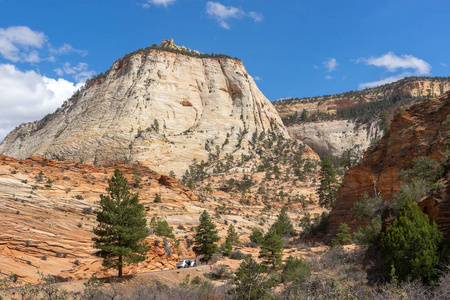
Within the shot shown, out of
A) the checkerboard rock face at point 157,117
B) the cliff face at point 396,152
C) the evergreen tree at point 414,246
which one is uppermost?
the checkerboard rock face at point 157,117

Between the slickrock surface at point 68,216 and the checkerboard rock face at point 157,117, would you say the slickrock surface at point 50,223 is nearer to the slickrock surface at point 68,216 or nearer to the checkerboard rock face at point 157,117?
the slickrock surface at point 68,216

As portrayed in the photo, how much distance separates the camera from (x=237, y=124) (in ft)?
318

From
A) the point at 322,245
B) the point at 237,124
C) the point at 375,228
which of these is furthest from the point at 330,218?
the point at 237,124

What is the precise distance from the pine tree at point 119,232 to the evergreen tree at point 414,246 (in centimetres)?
1485

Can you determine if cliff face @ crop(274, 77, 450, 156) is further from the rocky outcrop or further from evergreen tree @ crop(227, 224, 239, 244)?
evergreen tree @ crop(227, 224, 239, 244)

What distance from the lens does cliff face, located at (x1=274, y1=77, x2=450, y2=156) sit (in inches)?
4688

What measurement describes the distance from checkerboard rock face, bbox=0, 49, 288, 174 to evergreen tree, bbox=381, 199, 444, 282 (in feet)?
210

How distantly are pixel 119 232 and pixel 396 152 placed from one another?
85.6 ft

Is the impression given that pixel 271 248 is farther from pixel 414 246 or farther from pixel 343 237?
pixel 414 246

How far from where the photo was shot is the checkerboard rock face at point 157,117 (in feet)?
270

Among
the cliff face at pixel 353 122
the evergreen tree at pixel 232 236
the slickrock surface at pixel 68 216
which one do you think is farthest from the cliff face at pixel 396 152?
the cliff face at pixel 353 122

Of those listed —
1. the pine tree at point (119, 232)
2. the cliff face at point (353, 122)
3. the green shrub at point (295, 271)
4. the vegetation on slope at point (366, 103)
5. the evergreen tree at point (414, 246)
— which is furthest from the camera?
the vegetation on slope at point (366, 103)

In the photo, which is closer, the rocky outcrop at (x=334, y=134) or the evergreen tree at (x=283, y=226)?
the evergreen tree at (x=283, y=226)

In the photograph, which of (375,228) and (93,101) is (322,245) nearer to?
(375,228)
